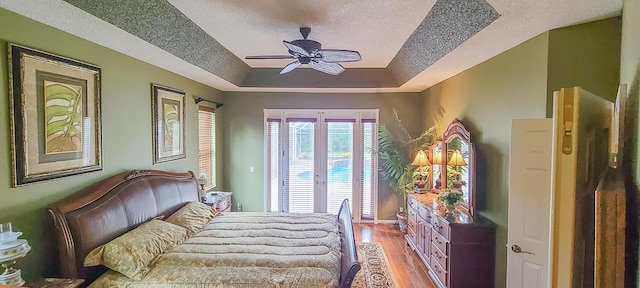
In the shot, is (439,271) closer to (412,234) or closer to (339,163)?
(412,234)

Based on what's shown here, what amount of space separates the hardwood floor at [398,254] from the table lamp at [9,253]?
11.4ft

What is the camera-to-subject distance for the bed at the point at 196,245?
7.88 feet

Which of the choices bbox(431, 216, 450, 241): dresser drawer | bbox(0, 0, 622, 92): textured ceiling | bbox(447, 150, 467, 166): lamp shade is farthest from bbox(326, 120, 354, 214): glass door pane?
bbox(431, 216, 450, 241): dresser drawer

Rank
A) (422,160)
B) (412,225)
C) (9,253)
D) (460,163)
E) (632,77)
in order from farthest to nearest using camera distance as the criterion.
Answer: (422,160) → (412,225) → (460,163) → (9,253) → (632,77)

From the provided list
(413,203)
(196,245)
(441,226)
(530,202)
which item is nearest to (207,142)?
(196,245)

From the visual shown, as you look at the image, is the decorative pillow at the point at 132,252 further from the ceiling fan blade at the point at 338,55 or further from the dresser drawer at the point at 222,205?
the ceiling fan blade at the point at 338,55

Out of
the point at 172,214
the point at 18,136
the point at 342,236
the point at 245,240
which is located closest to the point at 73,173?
the point at 18,136

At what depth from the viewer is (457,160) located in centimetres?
417

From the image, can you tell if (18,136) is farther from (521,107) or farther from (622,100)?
(521,107)

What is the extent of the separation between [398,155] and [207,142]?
347 centimetres

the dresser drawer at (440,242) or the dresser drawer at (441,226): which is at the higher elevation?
the dresser drawer at (441,226)

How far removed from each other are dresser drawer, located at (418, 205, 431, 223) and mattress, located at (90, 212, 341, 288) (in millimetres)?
1357

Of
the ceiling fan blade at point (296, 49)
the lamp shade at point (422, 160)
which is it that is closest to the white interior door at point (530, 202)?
the ceiling fan blade at point (296, 49)

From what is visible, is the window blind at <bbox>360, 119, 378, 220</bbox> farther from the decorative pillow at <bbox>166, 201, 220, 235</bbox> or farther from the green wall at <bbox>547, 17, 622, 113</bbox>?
the green wall at <bbox>547, 17, 622, 113</bbox>
